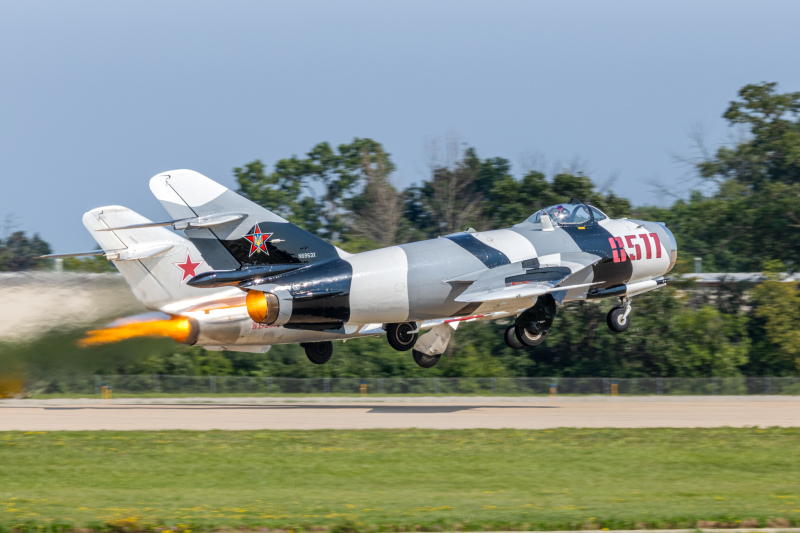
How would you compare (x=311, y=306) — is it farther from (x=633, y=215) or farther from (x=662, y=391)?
(x=633, y=215)

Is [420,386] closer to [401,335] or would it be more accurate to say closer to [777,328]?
[401,335]

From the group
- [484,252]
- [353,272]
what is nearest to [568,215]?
[484,252]

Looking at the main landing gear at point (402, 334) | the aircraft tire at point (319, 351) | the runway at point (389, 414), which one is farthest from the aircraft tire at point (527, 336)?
the aircraft tire at point (319, 351)

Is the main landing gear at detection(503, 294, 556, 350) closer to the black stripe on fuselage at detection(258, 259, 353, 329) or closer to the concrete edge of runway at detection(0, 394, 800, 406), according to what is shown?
the black stripe on fuselage at detection(258, 259, 353, 329)

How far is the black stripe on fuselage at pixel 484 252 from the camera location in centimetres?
3048

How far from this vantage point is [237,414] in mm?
31266

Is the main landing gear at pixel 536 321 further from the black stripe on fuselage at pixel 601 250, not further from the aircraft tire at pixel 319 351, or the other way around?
the aircraft tire at pixel 319 351

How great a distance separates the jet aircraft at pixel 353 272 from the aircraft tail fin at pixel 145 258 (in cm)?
4

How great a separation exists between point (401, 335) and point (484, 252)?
14.7 ft

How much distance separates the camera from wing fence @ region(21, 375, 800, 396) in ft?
155

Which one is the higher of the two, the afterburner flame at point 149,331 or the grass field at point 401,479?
the afterburner flame at point 149,331

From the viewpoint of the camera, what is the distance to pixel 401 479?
1820cm

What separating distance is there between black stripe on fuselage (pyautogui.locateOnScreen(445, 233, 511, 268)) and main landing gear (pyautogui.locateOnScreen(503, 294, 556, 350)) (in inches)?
78.3

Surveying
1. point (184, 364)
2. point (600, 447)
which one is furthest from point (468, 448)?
point (184, 364)
